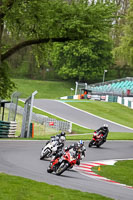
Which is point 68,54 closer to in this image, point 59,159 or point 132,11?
point 132,11

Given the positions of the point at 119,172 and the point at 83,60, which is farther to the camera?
the point at 83,60

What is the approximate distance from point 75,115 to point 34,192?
40167 millimetres

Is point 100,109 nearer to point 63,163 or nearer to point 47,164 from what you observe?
point 47,164

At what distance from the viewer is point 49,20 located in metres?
24.1

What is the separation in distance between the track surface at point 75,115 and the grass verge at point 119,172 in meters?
24.4

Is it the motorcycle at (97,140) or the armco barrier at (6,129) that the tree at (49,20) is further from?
the motorcycle at (97,140)

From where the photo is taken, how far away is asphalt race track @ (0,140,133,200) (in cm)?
1212

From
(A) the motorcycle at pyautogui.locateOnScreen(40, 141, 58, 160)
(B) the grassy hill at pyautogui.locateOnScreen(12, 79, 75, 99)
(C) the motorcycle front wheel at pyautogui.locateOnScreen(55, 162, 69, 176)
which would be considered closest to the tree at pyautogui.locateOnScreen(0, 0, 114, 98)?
(A) the motorcycle at pyautogui.locateOnScreen(40, 141, 58, 160)

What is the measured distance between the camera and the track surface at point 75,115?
45500 mm

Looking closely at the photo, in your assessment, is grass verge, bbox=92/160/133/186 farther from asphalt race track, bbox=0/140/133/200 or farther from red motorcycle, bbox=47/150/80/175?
red motorcycle, bbox=47/150/80/175

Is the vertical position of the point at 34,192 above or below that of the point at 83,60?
below

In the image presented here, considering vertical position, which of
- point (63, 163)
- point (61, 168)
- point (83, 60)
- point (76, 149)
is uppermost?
point (83, 60)

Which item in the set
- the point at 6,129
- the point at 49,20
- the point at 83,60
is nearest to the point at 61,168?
the point at 49,20

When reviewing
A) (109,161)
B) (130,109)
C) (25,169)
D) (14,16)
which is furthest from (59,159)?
(130,109)
